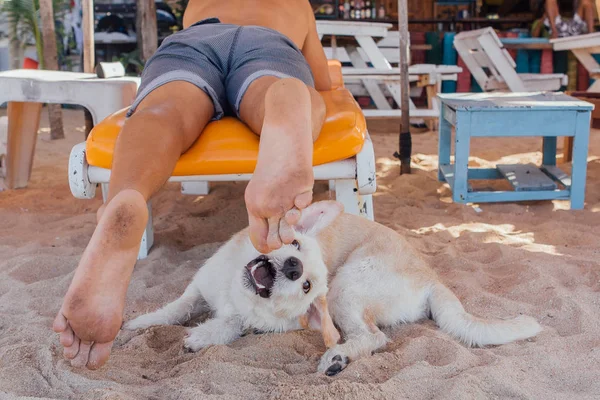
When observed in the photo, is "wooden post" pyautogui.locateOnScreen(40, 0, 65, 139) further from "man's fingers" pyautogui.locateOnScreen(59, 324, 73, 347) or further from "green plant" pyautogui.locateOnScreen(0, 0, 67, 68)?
"man's fingers" pyautogui.locateOnScreen(59, 324, 73, 347)

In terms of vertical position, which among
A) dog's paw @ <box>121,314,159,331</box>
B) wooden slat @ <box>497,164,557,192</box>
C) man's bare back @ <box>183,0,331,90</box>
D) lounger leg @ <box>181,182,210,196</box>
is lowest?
lounger leg @ <box>181,182,210,196</box>

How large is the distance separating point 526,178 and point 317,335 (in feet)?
9.03

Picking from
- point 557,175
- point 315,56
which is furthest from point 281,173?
point 557,175

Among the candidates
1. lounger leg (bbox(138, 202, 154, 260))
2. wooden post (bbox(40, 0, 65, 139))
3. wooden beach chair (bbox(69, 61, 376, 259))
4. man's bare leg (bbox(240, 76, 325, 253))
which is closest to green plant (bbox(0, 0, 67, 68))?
wooden post (bbox(40, 0, 65, 139))

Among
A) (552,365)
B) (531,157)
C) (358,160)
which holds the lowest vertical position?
(531,157)

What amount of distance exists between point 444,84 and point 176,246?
7.12m

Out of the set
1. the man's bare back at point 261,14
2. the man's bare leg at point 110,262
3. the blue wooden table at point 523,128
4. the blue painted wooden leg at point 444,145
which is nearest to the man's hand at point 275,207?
the man's bare leg at point 110,262

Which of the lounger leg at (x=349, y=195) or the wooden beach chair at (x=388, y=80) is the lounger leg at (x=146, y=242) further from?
the wooden beach chair at (x=388, y=80)

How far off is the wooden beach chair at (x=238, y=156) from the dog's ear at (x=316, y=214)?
1.17ft

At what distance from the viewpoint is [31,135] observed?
4785 millimetres

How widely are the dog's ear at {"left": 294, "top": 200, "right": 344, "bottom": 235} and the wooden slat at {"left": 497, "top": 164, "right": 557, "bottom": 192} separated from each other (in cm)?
232

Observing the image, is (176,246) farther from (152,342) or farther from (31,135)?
(31,135)

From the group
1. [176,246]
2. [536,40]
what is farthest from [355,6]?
[176,246]

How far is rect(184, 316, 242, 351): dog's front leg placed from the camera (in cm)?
214
